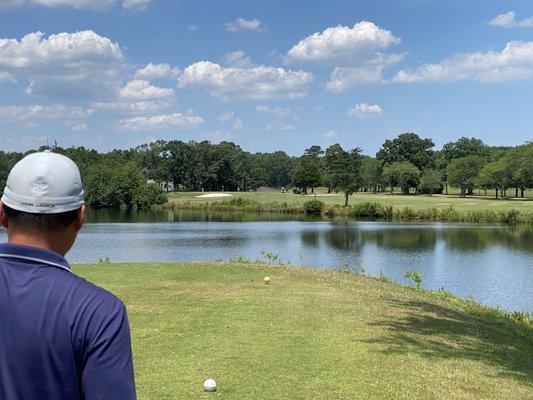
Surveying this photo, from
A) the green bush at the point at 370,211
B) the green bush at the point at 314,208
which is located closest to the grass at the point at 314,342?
the green bush at the point at 370,211

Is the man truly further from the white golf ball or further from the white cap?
the white golf ball

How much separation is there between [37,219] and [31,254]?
15cm

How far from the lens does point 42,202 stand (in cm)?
225

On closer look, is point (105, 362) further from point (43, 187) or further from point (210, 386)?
point (210, 386)

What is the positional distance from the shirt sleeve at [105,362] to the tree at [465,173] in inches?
4345

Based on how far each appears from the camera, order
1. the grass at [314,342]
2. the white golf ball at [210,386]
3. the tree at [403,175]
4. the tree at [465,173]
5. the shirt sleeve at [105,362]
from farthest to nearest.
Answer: the tree at [403,175]
the tree at [465,173]
the grass at [314,342]
the white golf ball at [210,386]
the shirt sleeve at [105,362]

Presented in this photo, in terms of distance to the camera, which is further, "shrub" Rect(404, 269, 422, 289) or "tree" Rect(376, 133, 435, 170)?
"tree" Rect(376, 133, 435, 170)

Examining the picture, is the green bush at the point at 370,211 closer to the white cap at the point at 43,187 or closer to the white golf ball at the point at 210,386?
the white golf ball at the point at 210,386

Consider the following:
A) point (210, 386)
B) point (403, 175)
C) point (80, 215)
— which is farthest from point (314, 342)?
point (403, 175)

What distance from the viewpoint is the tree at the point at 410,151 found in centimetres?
13125

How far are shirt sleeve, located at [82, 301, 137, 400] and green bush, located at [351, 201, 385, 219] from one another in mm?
71851

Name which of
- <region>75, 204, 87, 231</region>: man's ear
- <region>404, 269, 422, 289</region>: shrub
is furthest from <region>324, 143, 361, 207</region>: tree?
<region>75, 204, 87, 231</region>: man's ear

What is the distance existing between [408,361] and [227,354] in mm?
2810

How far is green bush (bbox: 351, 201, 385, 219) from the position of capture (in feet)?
239
